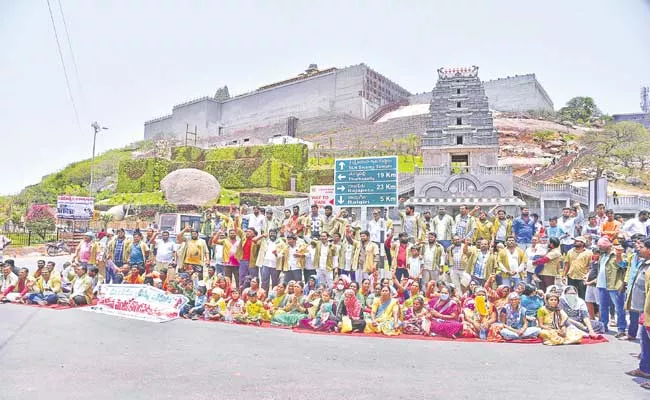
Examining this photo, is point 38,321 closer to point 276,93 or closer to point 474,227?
point 474,227

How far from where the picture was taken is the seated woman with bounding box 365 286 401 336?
7.78 m

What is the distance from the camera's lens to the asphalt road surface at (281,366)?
4703 mm

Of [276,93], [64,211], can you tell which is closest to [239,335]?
[64,211]

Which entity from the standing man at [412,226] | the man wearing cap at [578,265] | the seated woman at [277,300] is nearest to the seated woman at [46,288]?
the seated woman at [277,300]

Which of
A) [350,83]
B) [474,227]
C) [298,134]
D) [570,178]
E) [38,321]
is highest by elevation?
[350,83]

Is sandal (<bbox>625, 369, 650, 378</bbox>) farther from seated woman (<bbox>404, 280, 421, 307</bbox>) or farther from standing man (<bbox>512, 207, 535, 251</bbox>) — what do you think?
standing man (<bbox>512, 207, 535, 251</bbox>)

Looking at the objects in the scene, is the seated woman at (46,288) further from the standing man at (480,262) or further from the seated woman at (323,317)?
the standing man at (480,262)

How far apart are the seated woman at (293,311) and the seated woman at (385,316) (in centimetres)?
115

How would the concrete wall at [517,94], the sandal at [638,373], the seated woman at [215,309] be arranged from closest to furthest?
the sandal at [638,373]
the seated woman at [215,309]
the concrete wall at [517,94]

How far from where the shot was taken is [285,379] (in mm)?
5109

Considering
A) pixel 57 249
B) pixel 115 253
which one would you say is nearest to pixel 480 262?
pixel 115 253

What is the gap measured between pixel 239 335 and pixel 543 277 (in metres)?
5.40

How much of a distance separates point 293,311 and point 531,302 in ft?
12.6

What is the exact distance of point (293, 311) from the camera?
27.7 feet
